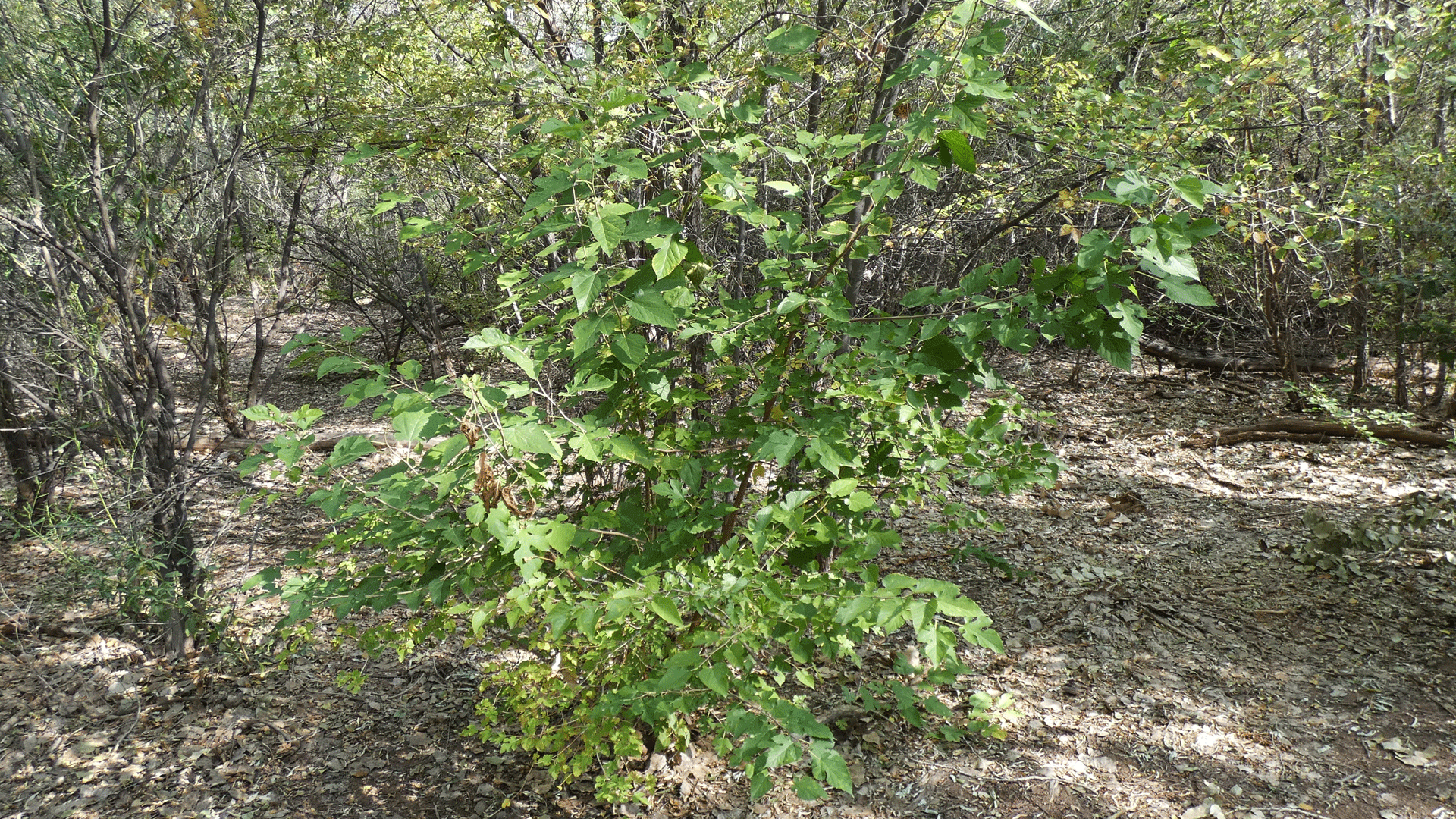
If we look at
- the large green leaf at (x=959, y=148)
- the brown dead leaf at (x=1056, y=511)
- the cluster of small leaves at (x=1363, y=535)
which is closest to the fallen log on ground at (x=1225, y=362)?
the cluster of small leaves at (x=1363, y=535)

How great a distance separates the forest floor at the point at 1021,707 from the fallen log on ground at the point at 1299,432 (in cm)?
61

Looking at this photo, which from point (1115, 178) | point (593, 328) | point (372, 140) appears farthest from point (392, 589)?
point (372, 140)

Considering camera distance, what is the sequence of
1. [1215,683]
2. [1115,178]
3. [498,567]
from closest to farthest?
[1115,178] → [498,567] → [1215,683]

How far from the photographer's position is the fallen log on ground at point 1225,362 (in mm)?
6754

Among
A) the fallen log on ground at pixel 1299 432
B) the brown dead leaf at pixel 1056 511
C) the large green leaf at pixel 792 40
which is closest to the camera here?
the large green leaf at pixel 792 40

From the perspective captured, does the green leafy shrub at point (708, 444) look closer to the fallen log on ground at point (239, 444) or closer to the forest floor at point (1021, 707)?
the forest floor at point (1021, 707)

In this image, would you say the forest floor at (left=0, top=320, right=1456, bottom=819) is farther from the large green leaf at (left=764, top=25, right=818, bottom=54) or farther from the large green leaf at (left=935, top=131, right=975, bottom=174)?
the large green leaf at (left=764, top=25, right=818, bottom=54)

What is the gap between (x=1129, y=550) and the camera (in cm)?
428

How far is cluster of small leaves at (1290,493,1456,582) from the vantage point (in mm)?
3729

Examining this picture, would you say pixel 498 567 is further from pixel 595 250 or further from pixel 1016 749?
pixel 1016 749

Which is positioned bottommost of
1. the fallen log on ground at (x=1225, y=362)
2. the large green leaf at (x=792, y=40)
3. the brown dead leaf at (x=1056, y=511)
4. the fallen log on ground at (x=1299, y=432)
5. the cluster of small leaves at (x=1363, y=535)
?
the brown dead leaf at (x=1056, y=511)

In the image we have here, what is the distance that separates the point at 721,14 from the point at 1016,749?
142 inches

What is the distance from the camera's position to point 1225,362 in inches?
284

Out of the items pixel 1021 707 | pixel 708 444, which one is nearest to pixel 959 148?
pixel 708 444
